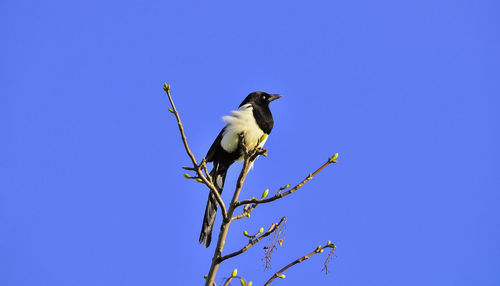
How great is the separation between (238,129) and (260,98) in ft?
2.33

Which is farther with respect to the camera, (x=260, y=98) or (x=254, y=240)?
(x=260, y=98)

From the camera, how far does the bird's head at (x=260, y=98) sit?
4.70 m

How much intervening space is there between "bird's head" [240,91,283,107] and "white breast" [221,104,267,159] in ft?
1.45

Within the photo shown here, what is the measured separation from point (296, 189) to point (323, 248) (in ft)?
1.13

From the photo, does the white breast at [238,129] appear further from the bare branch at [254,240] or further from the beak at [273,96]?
the bare branch at [254,240]

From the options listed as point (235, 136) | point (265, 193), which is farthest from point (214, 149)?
point (265, 193)

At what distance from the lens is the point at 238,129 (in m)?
4.16

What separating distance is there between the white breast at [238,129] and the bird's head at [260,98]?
0.44m

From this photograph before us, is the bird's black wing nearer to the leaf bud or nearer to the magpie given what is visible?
the magpie

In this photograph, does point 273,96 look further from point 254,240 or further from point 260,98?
point 254,240

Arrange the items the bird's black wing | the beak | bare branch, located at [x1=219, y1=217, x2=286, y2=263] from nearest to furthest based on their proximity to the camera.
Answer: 1. bare branch, located at [x1=219, y1=217, x2=286, y2=263]
2. the bird's black wing
3. the beak

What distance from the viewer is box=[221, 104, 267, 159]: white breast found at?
417 centimetres

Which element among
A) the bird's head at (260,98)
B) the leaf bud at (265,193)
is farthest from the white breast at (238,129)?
the leaf bud at (265,193)

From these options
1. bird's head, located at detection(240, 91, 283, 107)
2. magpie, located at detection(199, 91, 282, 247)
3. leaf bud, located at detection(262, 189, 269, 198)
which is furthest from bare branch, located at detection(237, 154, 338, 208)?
bird's head, located at detection(240, 91, 283, 107)
